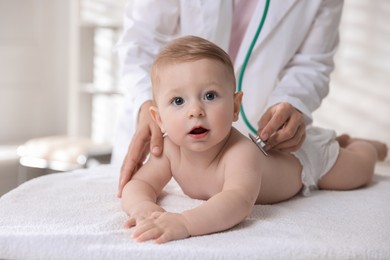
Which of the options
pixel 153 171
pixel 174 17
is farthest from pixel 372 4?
pixel 153 171

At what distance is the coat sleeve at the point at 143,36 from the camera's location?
1665mm

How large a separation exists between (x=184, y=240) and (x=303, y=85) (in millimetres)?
735

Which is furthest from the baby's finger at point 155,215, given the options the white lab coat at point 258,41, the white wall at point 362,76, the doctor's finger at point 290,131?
the white wall at point 362,76

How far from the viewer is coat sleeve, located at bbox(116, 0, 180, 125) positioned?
1.67 metres

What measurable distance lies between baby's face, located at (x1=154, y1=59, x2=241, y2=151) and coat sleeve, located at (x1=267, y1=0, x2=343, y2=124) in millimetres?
450

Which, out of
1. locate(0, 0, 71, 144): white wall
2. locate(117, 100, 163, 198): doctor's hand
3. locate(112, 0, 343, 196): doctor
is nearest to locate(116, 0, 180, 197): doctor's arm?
locate(112, 0, 343, 196): doctor

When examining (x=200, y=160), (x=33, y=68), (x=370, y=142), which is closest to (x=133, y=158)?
(x=200, y=160)

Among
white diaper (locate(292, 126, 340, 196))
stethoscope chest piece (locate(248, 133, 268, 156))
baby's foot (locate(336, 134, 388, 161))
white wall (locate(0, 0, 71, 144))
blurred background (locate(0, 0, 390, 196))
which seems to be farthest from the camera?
white wall (locate(0, 0, 71, 144))

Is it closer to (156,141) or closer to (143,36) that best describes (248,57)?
(143,36)

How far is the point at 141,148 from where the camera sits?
4.42 feet

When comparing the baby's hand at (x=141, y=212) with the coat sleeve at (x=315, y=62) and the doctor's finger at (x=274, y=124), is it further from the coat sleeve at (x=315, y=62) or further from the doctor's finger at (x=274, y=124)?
the coat sleeve at (x=315, y=62)

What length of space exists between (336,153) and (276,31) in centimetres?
35

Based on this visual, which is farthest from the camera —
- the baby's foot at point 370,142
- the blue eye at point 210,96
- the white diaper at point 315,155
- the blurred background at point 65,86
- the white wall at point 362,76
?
the blurred background at point 65,86

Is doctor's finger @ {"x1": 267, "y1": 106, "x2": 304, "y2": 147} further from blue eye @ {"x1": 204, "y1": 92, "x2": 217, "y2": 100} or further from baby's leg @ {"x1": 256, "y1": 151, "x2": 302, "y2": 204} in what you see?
blue eye @ {"x1": 204, "y1": 92, "x2": 217, "y2": 100}
